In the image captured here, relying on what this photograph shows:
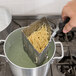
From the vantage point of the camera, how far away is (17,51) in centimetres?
75

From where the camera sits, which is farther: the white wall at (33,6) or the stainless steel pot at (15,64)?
the white wall at (33,6)

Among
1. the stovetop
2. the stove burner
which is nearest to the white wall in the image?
the stovetop

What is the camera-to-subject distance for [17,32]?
28.4 inches

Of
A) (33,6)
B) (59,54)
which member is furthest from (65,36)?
(33,6)

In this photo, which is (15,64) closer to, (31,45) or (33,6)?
(31,45)

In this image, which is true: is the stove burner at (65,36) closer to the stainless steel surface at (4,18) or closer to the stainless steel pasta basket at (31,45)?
the stainless steel pasta basket at (31,45)

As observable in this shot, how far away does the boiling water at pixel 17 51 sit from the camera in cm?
70

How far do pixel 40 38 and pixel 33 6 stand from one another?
0.23 m

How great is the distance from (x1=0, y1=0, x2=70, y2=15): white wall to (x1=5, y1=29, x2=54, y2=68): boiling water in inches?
7.0

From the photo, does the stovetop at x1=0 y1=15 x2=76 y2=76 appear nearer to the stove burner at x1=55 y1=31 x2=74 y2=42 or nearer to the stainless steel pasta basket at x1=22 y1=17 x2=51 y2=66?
the stove burner at x1=55 y1=31 x2=74 y2=42

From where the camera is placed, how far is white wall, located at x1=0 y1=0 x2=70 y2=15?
0.82 m

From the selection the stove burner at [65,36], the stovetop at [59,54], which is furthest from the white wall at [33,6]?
the stove burner at [65,36]

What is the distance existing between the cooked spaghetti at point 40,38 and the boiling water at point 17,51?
0.04m

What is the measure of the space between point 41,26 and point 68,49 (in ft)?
0.66
